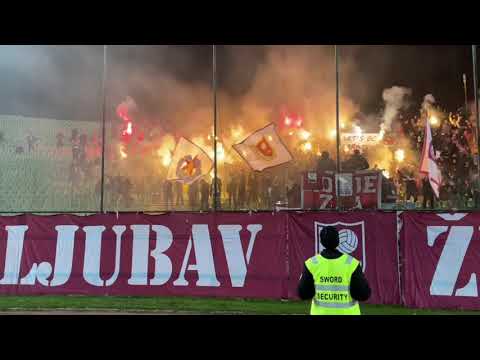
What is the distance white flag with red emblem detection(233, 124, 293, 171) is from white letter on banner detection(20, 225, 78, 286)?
6.76 m

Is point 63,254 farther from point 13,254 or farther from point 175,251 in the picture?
point 175,251

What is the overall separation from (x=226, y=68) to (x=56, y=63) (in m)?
5.39

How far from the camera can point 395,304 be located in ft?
30.9

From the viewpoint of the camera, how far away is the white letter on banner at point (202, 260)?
33.4 ft

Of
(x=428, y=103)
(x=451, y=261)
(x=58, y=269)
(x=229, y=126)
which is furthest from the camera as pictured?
(x=428, y=103)

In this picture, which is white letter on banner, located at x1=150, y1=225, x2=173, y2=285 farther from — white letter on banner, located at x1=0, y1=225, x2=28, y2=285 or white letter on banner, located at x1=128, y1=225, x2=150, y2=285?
white letter on banner, located at x1=0, y1=225, x2=28, y2=285

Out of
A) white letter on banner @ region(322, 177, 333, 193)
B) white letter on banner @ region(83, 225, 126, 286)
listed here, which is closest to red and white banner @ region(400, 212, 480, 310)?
white letter on banner @ region(322, 177, 333, 193)

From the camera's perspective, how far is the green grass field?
9.09m

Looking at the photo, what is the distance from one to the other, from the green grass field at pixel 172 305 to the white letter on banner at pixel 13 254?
1.41 ft

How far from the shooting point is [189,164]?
1553 centimetres

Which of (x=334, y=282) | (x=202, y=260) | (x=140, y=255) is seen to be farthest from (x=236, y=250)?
(x=334, y=282)

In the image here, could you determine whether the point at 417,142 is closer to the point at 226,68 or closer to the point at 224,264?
the point at 226,68

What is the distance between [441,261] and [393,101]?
30.6 ft
